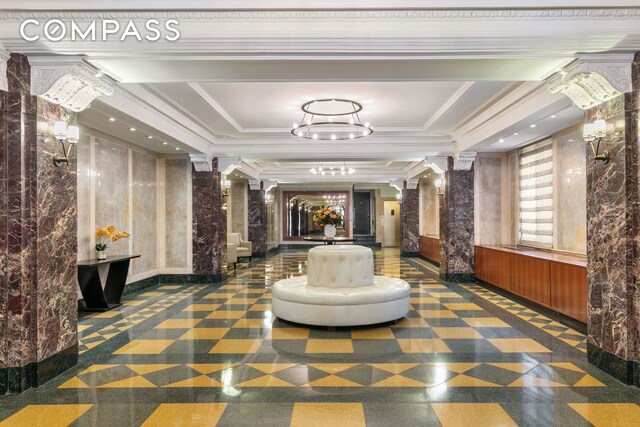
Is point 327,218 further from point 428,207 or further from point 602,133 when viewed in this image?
point 602,133

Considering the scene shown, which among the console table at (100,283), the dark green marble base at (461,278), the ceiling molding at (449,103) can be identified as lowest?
the dark green marble base at (461,278)

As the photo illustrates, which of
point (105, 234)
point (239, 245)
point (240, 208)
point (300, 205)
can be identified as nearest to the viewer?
point (105, 234)

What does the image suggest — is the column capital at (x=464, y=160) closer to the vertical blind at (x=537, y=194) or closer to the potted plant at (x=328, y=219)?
the vertical blind at (x=537, y=194)

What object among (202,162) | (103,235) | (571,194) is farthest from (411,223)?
(103,235)

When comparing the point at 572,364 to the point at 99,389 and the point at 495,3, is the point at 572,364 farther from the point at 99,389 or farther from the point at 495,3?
the point at 99,389

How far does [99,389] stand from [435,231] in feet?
42.5

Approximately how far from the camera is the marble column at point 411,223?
15594 mm

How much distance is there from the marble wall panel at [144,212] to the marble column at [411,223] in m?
9.46

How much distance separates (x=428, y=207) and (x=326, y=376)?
40.3 feet

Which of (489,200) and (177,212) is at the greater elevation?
(489,200)

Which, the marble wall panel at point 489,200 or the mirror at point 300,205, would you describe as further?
the mirror at point 300,205

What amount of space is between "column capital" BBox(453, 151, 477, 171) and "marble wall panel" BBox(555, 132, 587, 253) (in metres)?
1.82

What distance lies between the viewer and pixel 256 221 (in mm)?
15969

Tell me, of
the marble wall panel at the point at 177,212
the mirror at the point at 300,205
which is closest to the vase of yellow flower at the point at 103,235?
the marble wall panel at the point at 177,212
